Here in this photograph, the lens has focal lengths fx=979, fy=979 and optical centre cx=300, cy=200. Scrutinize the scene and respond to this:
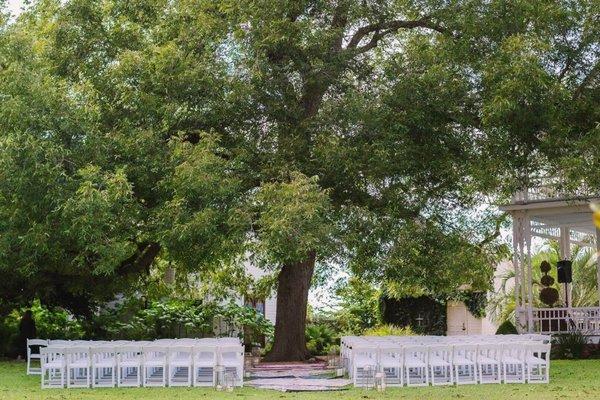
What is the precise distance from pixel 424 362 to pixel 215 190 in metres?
5.88

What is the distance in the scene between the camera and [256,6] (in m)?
21.9

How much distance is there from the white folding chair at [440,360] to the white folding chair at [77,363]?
20.0 ft

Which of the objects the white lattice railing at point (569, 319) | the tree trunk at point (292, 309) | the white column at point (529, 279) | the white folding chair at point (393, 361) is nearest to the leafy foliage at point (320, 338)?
the tree trunk at point (292, 309)

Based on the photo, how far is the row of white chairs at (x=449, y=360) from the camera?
17.4m

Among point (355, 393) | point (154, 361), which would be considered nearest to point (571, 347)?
point (355, 393)

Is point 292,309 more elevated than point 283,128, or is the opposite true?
point 283,128

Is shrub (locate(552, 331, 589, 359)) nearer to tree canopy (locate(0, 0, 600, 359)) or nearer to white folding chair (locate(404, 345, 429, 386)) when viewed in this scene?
tree canopy (locate(0, 0, 600, 359))

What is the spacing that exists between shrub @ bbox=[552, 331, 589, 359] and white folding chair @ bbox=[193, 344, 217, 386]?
33.2ft

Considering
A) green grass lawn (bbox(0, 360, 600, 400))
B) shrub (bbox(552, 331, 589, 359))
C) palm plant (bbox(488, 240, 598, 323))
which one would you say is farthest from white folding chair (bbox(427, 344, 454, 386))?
palm plant (bbox(488, 240, 598, 323))

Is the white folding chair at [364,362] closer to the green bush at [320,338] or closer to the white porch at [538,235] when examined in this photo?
the white porch at [538,235]

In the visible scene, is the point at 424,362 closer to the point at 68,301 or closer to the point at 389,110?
the point at 389,110

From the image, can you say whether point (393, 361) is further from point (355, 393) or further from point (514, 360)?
point (514, 360)

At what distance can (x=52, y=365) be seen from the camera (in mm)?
17312

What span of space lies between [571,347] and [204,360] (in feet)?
35.4
